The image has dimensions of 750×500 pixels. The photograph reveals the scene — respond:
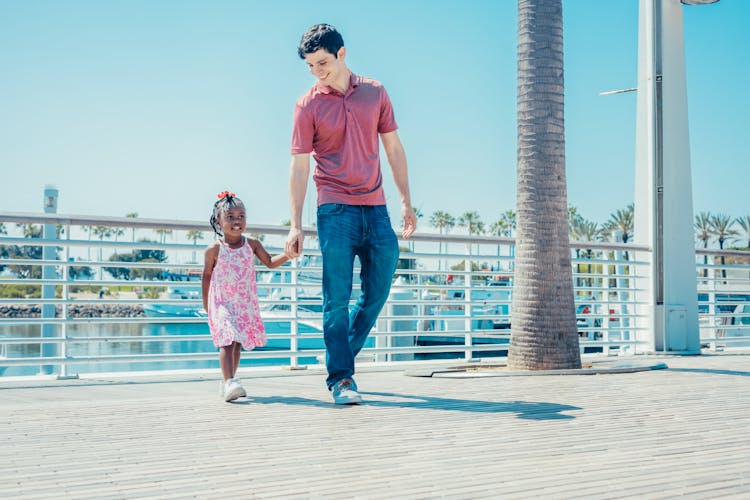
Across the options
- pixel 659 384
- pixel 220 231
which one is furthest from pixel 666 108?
pixel 220 231

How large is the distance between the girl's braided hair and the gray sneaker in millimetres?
1297

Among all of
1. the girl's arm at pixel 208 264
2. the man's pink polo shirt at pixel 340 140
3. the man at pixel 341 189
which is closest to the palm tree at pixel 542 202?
the man at pixel 341 189

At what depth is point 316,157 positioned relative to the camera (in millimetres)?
4691

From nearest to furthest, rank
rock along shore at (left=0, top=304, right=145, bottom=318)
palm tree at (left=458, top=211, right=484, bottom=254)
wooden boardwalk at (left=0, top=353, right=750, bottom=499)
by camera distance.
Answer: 1. wooden boardwalk at (left=0, top=353, right=750, bottom=499)
2. rock along shore at (left=0, top=304, right=145, bottom=318)
3. palm tree at (left=458, top=211, right=484, bottom=254)

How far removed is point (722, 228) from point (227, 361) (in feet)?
256

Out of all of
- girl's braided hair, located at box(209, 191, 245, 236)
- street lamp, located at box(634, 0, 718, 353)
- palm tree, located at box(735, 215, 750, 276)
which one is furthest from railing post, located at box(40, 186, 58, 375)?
palm tree, located at box(735, 215, 750, 276)

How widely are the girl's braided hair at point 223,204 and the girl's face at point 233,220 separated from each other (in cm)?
2

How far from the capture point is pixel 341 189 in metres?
4.61

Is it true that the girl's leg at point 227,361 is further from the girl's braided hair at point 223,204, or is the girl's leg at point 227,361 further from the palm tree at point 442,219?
the palm tree at point 442,219

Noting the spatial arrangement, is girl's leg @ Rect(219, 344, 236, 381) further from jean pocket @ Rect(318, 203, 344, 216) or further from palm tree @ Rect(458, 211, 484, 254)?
palm tree @ Rect(458, 211, 484, 254)

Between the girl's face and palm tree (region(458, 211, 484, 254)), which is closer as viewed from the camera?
the girl's face

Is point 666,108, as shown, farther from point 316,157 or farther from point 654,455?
point 654,455

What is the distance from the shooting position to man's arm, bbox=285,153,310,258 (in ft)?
14.8

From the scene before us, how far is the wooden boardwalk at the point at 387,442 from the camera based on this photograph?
8.05 ft
